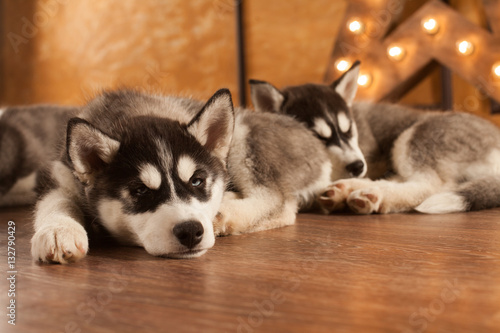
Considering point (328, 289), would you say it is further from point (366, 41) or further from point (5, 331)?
point (366, 41)

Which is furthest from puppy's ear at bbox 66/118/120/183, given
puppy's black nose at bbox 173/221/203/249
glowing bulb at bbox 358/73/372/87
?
glowing bulb at bbox 358/73/372/87

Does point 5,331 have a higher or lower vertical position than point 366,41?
lower

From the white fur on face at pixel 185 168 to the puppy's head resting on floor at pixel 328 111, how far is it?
4.44ft

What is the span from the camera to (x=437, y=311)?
1168mm

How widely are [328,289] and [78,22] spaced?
5730 mm

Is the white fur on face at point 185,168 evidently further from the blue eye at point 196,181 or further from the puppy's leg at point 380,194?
the puppy's leg at point 380,194

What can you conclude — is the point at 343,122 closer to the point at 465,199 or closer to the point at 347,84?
the point at 347,84

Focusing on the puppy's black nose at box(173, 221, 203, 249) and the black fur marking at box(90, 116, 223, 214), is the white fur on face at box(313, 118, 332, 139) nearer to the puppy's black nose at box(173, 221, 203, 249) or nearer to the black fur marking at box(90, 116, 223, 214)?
the black fur marking at box(90, 116, 223, 214)

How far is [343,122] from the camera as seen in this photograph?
10.3ft

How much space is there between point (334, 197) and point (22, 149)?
2518mm

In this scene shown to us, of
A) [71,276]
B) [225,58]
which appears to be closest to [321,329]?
[71,276]

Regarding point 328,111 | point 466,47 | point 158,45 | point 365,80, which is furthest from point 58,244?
point 158,45

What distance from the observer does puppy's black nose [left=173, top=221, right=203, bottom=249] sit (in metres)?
1.68

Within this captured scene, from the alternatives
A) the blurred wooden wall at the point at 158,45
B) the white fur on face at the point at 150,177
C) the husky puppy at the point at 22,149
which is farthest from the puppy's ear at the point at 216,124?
the blurred wooden wall at the point at 158,45
